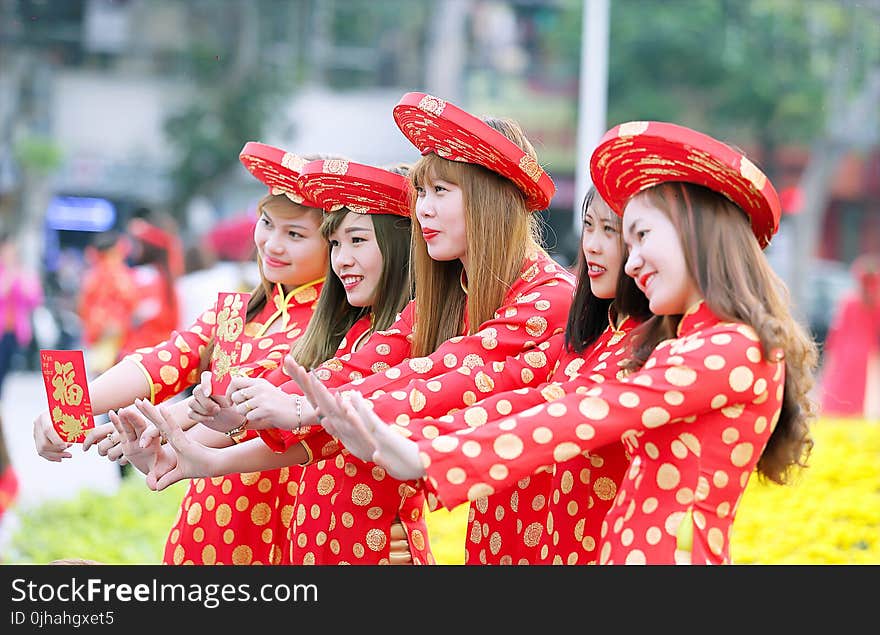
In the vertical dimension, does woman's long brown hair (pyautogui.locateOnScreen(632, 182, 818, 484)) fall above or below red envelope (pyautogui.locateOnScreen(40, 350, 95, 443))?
above

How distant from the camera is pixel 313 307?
3541mm

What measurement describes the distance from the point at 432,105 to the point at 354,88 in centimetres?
2072

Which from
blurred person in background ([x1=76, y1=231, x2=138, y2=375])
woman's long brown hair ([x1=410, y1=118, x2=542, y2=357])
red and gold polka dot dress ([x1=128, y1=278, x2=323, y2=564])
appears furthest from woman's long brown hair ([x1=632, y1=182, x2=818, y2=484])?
blurred person in background ([x1=76, y1=231, x2=138, y2=375])

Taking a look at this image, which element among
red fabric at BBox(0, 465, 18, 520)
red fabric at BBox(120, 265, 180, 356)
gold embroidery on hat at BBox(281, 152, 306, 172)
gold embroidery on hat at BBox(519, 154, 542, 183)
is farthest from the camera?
red fabric at BBox(120, 265, 180, 356)

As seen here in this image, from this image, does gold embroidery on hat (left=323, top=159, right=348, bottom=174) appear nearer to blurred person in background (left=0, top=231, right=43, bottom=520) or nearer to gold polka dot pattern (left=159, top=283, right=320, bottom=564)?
gold polka dot pattern (left=159, top=283, right=320, bottom=564)

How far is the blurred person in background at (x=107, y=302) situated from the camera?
981 centimetres

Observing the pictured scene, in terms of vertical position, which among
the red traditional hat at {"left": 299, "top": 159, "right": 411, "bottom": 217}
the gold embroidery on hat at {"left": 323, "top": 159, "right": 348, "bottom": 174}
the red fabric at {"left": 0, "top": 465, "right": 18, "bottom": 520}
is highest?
the gold embroidery on hat at {"left": 323, "top": 159, "right": 348, "bottom": 174}

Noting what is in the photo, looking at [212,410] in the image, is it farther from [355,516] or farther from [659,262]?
[659,262]

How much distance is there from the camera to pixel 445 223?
9.75ft

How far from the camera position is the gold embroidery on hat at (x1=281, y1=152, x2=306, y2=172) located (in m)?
3.39

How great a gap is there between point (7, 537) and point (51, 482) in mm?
1779

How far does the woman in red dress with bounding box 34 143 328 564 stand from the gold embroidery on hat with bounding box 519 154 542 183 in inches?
28.0

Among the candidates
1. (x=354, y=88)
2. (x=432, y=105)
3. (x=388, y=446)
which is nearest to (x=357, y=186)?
(x=432, y=105)
